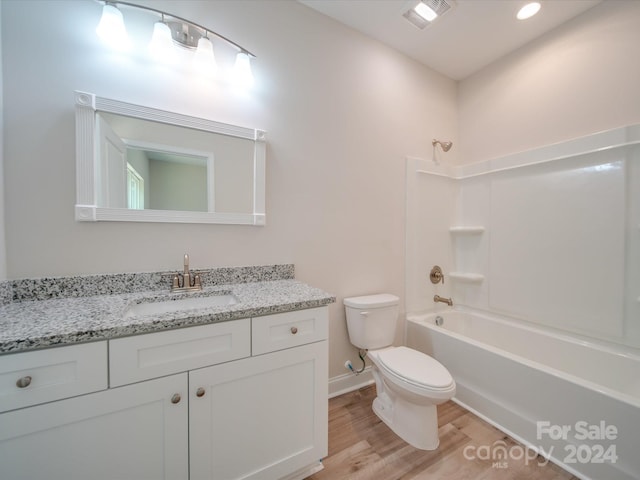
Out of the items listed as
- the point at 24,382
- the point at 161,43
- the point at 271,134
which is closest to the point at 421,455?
the point at 24,382

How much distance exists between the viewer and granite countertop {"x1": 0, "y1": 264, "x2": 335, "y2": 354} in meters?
0.72

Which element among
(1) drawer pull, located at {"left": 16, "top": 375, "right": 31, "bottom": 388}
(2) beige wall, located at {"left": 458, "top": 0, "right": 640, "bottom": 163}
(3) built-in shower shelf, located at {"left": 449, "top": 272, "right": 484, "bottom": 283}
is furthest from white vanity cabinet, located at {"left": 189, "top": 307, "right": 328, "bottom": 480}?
(2) beige wall, located at {"left": 458, "top": 0, "right": 640, "bottom": 163}

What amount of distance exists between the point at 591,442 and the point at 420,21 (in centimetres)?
270

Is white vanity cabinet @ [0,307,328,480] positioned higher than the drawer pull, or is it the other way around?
the drawer pull

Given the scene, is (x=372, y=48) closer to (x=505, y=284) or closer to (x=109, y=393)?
(x=505, y=284)

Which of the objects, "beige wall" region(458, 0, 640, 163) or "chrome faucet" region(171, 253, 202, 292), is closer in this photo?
"chrome faucet" region(171, 253, 202, 292)

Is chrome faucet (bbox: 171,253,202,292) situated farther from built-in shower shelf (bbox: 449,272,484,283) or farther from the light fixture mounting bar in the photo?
built-in shower shelf (bbox: 449,272,484,283)

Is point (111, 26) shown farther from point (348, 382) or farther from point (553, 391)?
point (553, 391)

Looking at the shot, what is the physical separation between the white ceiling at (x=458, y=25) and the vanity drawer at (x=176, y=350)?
2081mm

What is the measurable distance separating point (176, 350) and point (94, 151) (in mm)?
1015

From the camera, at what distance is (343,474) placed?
1.23m

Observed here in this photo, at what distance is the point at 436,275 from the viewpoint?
229cm

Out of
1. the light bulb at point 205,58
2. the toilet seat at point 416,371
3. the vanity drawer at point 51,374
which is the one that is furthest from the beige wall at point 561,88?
the vanity drawer at point 51,374

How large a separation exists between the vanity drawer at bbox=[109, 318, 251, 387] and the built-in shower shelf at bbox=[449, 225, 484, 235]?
83.2 inches
